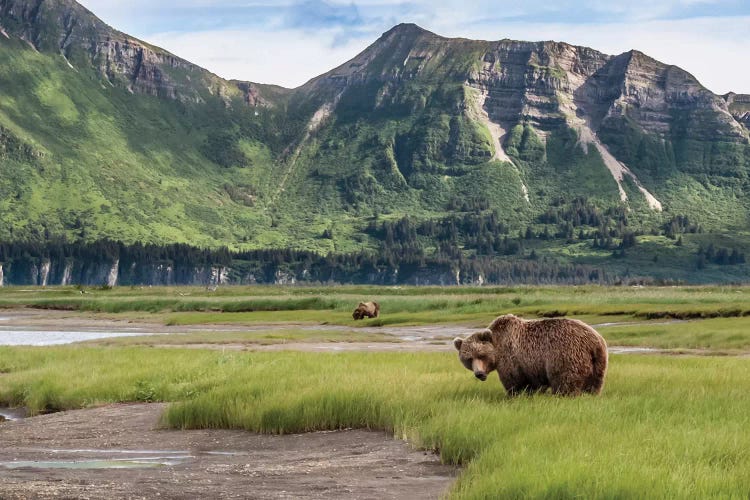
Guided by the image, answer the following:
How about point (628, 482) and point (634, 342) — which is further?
point (634, 342)

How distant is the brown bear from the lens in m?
22.4

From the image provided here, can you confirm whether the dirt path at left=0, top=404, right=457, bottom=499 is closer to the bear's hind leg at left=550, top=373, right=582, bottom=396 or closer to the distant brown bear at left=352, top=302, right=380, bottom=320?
the bear's hind leg at left=550, top=373, right=582, bottom=396

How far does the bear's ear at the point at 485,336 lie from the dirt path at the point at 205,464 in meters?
3.44

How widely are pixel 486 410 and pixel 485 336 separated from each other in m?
3.12

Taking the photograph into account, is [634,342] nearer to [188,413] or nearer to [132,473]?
[188,413]

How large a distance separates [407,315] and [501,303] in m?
14.6

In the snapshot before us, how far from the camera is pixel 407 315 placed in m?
109

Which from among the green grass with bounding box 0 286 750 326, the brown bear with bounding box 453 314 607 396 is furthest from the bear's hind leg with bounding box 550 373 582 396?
the green grass with bounding box 0 286 750 326

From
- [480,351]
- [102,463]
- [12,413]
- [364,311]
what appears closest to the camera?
[102,463]

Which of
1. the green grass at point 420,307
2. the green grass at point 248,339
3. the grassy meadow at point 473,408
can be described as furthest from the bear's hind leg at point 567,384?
the green grass at point 420,307

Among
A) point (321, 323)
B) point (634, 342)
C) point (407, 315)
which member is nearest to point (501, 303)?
point (407, 315)

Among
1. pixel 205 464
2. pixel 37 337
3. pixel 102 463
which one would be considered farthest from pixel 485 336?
pixel 37 337

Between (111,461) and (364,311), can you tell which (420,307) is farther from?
(111,461)

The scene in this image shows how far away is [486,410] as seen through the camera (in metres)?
20.8
